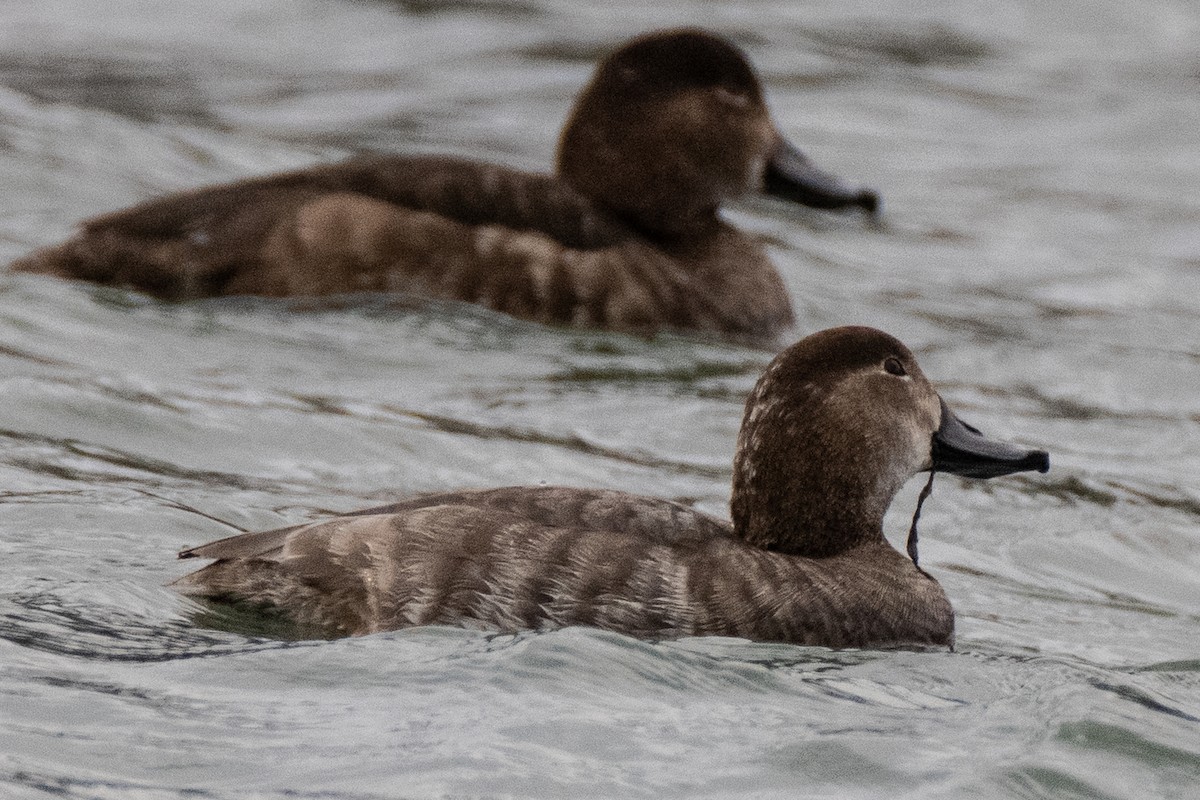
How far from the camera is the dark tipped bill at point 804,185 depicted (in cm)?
861

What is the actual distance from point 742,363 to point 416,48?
6125 mm

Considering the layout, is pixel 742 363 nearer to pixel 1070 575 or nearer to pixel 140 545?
pixel 1070 575

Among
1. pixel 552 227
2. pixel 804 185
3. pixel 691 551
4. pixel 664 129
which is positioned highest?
pixel 664 129

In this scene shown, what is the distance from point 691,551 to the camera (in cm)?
457

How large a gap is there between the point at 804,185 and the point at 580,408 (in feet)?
6.48

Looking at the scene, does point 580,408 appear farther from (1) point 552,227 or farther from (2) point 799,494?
(2) point 799,494

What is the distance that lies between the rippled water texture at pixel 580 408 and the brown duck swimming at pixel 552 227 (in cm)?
Answer: 14

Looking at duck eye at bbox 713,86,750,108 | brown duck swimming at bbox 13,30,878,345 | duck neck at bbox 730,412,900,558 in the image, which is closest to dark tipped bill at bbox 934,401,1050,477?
duck neck at bbox 730,412,900,558

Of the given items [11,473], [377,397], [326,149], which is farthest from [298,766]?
[326,149]

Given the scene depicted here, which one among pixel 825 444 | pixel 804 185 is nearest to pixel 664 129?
pixel 804 185

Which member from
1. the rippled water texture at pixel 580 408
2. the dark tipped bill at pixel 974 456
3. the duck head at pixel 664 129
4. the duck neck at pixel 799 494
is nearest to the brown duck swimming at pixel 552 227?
the duck head at pixel 664 129

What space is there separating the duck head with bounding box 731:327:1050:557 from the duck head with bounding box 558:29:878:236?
129 inches

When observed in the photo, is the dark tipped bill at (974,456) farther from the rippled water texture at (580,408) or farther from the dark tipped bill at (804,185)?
the dark tipped bill at (804,185)

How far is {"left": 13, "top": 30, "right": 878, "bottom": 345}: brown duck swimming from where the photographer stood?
7457mm
